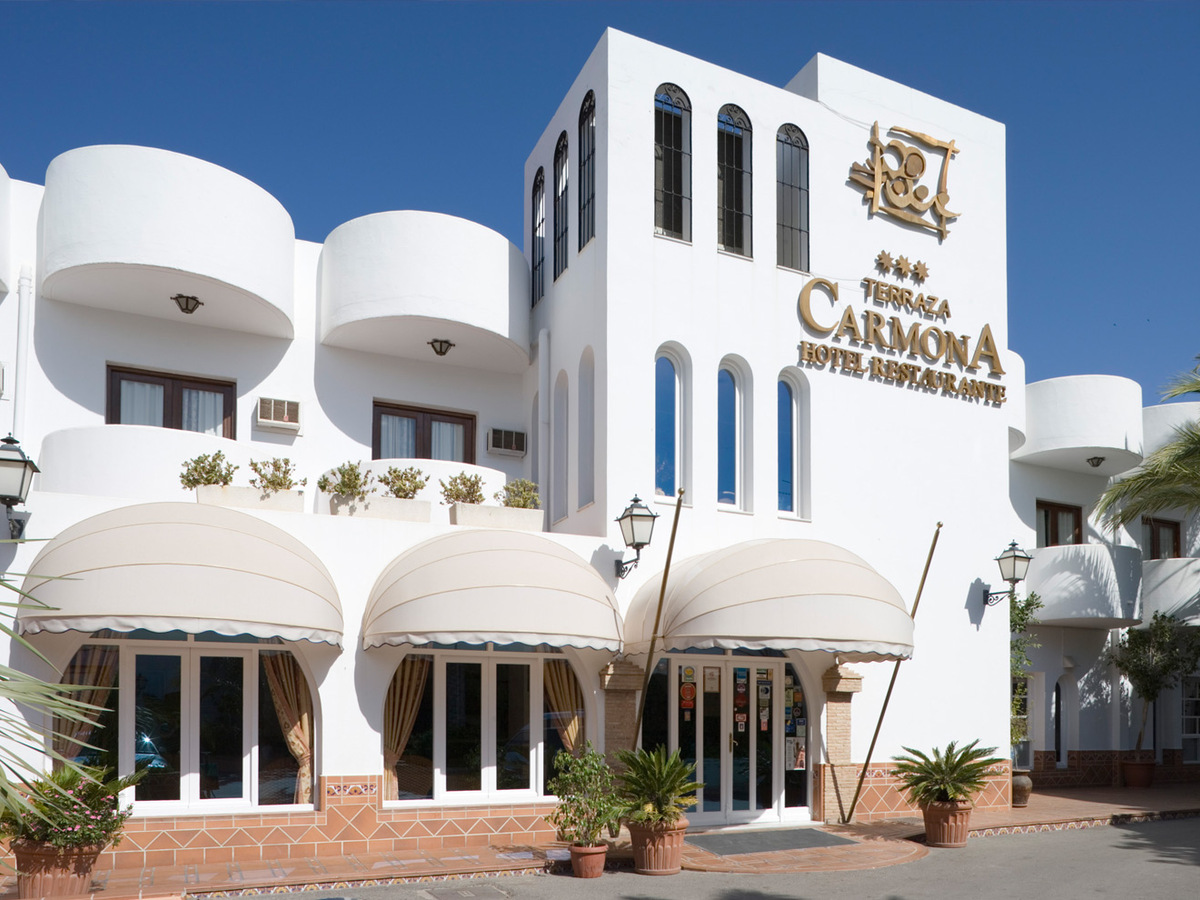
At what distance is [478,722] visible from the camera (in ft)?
54.7

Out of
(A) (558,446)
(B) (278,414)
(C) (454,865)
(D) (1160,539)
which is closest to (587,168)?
(A) (558,446)

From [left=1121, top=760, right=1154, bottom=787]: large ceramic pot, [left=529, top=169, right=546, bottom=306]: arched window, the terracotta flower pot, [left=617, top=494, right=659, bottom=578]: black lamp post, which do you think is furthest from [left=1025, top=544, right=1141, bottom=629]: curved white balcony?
the terracotta flower pot

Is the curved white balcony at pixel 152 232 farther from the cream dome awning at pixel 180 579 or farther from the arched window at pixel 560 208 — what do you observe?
the arched window at pixel 560 208

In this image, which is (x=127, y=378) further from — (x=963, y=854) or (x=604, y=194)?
(x=963, y=854)

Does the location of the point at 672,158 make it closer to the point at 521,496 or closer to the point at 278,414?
the point at 521,496

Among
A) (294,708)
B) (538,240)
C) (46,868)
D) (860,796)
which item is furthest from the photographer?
(538,240)

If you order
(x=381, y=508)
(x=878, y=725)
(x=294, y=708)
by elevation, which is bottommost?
(x=878, y=725)

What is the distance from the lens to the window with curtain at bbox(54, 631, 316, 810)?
14.7 metres

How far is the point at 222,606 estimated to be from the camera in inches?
537

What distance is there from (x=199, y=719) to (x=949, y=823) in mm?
11253

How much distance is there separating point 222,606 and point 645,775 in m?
6.06

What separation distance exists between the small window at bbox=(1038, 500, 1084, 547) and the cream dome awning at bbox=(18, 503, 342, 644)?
2056 centimetres

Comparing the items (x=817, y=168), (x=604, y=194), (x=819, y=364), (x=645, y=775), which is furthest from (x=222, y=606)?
(x=817, y=168)

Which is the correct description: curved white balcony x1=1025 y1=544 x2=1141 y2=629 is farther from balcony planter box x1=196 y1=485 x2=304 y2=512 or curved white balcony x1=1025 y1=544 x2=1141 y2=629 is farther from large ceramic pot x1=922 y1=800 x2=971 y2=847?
balcony planter box x1=196 y1=485 x2=304 y2=512
